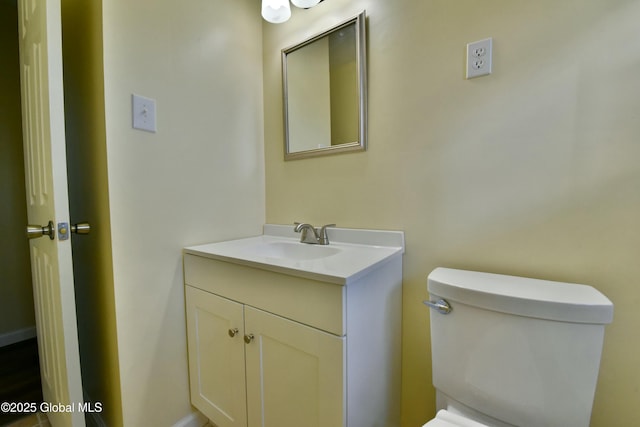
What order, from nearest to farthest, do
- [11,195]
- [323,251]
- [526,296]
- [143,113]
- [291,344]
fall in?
[526,296], [291,344], [143,113], [323,251], [11,195]

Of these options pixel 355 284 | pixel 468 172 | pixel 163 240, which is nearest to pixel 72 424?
pixel 163 240

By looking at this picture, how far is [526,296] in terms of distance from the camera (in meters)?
0.61

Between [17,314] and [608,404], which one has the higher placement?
[608,404]

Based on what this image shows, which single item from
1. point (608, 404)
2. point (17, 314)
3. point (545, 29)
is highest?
point (545, 29)

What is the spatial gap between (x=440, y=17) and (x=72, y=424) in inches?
70.3

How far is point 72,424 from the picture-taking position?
0.79 meters

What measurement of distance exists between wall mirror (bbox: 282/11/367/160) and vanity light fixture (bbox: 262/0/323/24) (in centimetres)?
12

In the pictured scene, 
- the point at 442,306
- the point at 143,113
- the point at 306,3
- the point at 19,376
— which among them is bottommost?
the point at 19,376

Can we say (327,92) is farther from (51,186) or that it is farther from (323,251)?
(51,186)

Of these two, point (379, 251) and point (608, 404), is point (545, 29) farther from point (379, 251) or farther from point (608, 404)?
point (608, 404)

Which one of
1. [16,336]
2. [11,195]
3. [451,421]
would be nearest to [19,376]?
[16,336]

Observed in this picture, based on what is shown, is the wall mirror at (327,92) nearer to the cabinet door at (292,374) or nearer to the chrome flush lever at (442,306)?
the chrome flush lever at (442,306)

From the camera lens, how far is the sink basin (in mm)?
1071

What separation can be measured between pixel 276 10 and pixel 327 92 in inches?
16.4
